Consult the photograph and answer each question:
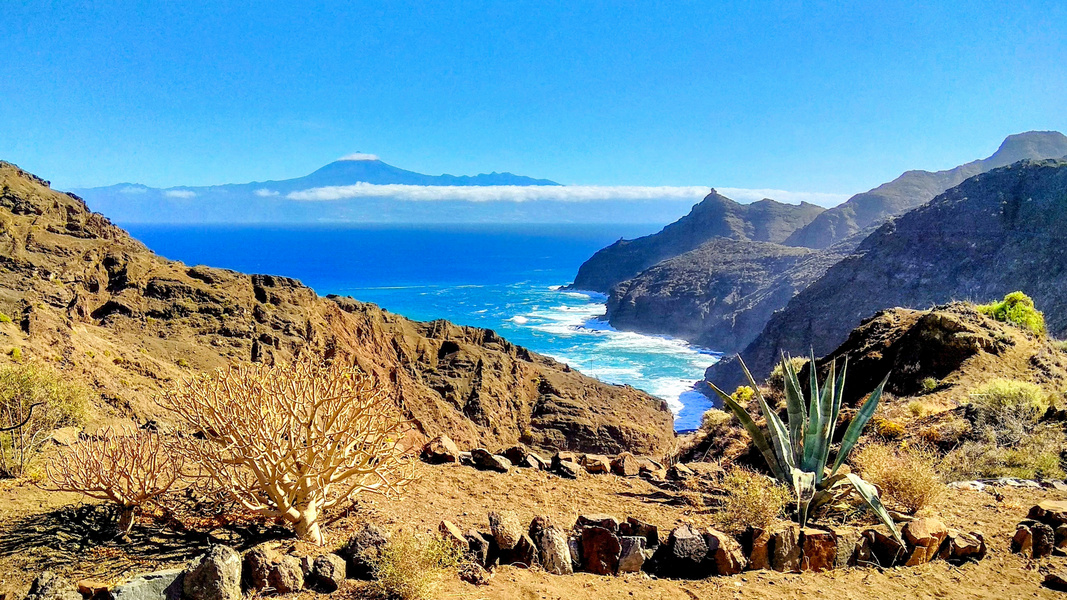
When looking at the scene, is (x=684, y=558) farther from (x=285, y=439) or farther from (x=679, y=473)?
(x=285, y=439)

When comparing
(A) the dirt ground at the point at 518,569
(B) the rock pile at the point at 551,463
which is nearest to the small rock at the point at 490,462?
(B) the rock pile at the point at 551,463

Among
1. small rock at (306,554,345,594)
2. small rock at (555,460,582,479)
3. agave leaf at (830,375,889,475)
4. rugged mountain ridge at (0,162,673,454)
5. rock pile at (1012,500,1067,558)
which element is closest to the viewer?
small rock at (306,554,345,594)

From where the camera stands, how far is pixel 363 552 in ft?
14.7

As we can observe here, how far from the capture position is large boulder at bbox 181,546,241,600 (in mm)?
3932

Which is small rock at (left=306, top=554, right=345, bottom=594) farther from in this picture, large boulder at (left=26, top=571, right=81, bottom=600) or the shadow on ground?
large boulder at (left=26, top=571, right=81, bottom=600)

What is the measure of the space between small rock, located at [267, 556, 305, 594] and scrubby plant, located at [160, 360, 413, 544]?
63cm

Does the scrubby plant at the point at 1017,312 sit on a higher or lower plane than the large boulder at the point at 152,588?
higher

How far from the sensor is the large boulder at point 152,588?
12.4 ft

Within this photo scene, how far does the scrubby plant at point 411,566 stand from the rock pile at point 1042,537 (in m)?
4.89

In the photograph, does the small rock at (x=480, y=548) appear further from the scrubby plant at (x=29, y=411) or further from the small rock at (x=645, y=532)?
the scrubby plant at (x=29, y=411)

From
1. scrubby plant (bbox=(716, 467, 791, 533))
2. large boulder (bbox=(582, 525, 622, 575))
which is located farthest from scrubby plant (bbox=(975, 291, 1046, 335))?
large boulder (bbox=(582, 525, 622, 575))

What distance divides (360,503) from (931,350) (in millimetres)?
11841

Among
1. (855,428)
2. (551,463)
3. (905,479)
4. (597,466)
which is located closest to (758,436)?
(855,428)

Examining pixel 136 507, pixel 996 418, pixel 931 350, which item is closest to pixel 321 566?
pixel 136 507
